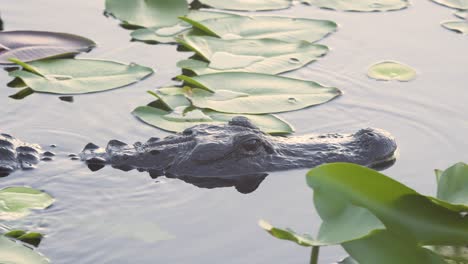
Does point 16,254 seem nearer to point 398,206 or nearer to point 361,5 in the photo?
point 398,206

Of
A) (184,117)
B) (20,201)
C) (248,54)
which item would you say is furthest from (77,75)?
(20,201)

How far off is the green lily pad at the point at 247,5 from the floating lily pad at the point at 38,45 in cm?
96

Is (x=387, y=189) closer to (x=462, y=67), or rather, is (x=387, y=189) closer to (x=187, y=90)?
(x=187, y=90)

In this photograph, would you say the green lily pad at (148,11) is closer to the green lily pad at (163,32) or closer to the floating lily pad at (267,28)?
the green lily pad at (163,32)

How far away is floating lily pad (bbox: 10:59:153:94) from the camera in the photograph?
5.62 m

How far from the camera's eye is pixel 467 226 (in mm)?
3707

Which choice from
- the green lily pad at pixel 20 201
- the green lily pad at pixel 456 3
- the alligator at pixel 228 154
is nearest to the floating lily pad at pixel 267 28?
the green lily pad at pixel 456 3

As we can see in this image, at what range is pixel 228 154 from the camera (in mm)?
4930

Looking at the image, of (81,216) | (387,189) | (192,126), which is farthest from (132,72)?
(387,189)

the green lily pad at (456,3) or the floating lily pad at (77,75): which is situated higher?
the green lily pad at (456,3)

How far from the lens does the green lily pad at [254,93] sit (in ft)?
17.7

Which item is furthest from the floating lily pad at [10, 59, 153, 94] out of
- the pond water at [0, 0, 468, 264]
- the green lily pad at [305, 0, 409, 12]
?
the green lily pad at [305, 0, 409, 12]

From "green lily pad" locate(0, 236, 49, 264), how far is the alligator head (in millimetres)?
1059

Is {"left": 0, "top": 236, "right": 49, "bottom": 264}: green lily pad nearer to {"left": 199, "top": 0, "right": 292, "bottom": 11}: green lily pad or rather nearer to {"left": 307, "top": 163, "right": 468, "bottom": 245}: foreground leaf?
{"left": 307, "top": 163, "right": 468, "bottom": 245}: foreground leaf
